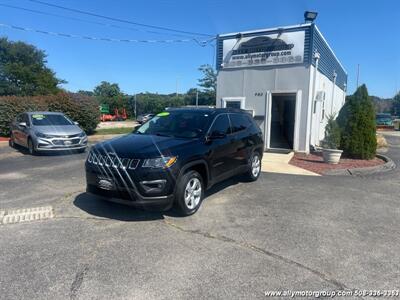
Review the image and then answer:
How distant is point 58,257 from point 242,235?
2299 millimetres

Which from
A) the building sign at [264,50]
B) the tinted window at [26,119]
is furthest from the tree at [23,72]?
the building sign at [264,50]

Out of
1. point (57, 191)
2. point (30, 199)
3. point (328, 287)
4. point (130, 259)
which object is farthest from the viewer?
point (57, 191)

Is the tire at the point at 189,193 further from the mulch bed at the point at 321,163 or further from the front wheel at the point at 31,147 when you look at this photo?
the front wheel at the point at 31,147

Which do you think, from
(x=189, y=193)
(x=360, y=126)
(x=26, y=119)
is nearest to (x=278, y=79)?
(x=360, y=126)

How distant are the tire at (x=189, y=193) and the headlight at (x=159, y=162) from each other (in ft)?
1.08

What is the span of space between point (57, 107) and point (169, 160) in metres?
14.9

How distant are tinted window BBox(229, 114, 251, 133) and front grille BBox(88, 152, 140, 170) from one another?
2.62 metres

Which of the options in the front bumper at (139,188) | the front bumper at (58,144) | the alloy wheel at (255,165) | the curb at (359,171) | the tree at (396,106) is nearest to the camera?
the front bumper at (139,188)

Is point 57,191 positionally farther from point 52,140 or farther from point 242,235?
point 52,140

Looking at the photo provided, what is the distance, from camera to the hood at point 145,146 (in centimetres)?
471

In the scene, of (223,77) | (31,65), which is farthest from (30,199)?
A: (31,65)

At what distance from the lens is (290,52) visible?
12.0m

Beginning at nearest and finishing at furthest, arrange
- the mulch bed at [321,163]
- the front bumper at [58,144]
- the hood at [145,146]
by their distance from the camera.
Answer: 1. the hood at [145,146]
2. the mulch bed at [321,163]
3. the front bumper at [58,144]

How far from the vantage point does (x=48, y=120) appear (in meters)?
11.9
